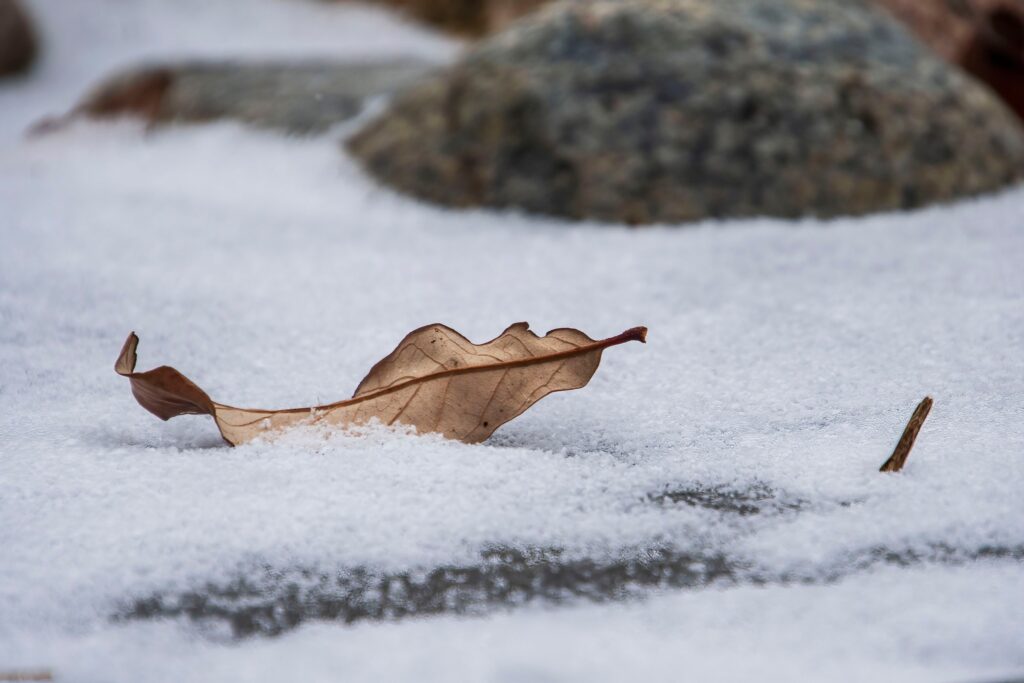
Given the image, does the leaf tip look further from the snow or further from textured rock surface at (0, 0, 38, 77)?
textured rock surface at (0, 0, 38, 77)

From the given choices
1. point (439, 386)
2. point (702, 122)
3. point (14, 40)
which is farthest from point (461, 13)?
point (439, 386)

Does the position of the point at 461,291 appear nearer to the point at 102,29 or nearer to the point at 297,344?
the point at 297,344

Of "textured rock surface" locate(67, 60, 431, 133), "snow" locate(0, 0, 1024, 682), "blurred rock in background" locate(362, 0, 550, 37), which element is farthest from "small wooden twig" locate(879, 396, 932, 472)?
"blurred rock in background" locate(362, 0, 550, 37)

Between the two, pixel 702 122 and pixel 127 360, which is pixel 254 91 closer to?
pixel 702 122

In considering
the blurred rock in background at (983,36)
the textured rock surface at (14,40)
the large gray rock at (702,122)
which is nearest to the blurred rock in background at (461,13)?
the textured rock surface at (14,40)

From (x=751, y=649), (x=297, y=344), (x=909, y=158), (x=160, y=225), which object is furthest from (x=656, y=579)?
(x=909, y=158)
